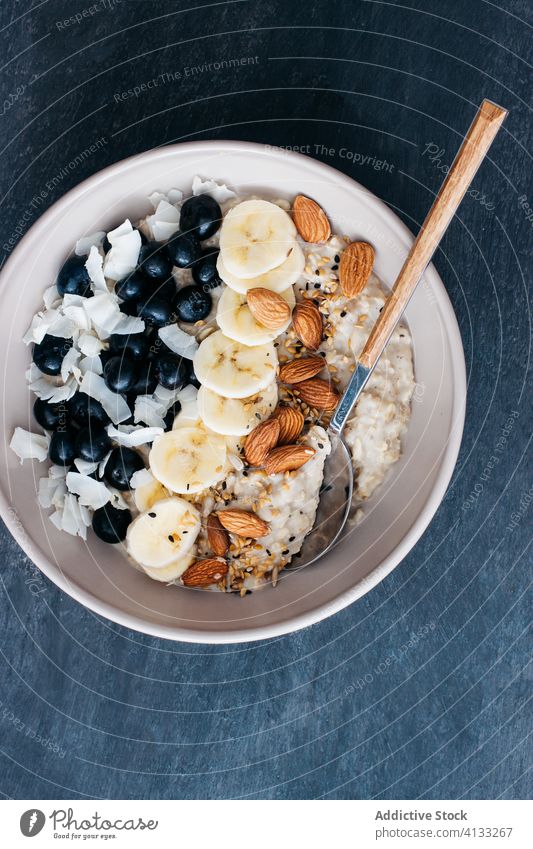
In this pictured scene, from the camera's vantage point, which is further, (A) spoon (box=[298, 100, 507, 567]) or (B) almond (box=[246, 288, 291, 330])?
(B) almond (box=[246, 288, 291, 330])

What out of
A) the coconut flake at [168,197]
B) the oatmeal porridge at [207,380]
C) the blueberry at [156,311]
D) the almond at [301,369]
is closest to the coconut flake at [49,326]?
the oatmeal porridge at [207,380]

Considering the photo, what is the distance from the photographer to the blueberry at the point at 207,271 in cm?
100

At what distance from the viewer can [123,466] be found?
100 centimetres

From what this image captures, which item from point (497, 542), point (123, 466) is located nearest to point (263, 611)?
point (123, 466)

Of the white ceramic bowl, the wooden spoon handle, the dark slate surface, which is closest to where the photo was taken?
the wooden spoon handle

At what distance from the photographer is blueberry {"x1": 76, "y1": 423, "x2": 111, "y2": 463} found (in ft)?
3.28

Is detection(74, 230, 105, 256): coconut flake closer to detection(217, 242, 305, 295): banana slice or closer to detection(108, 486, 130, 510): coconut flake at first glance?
detection(217, 242, 305, 295): banana slice

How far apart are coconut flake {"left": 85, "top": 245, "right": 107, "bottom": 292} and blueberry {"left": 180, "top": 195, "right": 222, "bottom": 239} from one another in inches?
4.9

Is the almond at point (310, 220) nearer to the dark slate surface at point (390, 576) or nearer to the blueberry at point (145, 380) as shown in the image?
the dark slate surface at point (390, 576)

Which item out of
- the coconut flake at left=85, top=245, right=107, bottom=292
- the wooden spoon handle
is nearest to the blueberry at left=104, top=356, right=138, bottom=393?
the coconut flake at left=85, top=245, right=107, bottom=292

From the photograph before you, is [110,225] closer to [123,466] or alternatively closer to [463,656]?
[123,466]

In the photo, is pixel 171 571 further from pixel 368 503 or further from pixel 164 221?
pixel 164 221

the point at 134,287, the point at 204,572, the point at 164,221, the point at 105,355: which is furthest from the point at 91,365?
the point at 204,572

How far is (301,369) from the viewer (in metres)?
0.99
